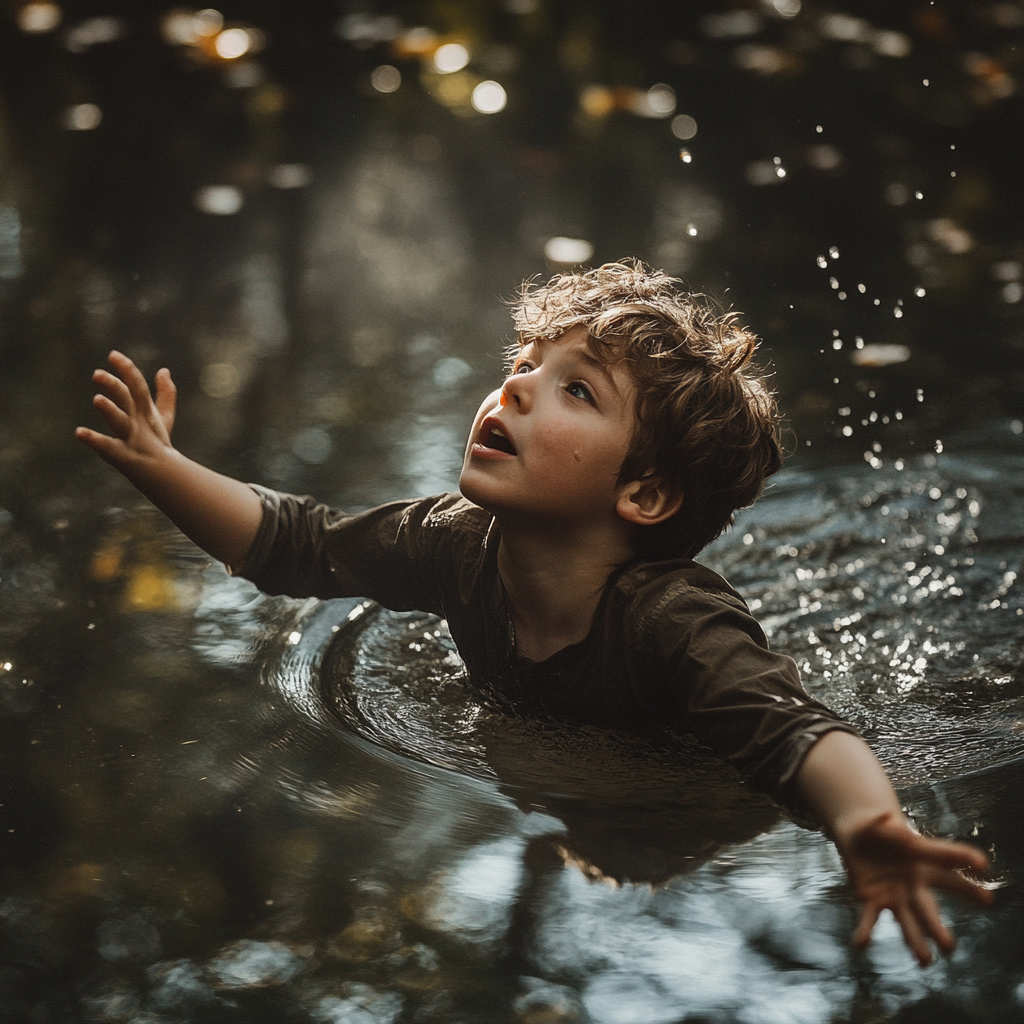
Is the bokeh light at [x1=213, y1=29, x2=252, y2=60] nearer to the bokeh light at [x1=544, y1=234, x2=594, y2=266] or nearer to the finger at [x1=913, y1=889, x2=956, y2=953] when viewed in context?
the bokeh light at [x1=544, y1=234, x2=594, y2=266]

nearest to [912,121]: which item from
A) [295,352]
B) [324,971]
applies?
[295,352]

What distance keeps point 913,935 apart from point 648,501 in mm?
778

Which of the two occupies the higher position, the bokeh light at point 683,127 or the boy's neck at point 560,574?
the boy's neck at point 560,574

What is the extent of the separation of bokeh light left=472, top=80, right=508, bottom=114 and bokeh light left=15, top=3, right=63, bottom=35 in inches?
82.9

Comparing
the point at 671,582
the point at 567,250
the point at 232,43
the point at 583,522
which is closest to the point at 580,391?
the point at 583,522

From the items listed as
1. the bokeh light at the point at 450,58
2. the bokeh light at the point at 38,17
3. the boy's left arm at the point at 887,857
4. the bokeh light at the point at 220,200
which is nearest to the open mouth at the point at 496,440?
the boy's left arm at the point at 887,857

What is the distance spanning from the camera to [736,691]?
1.61 meters

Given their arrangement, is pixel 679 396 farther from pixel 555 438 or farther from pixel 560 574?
pixel 560 574

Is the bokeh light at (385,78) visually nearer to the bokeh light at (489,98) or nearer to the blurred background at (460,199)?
the blurred background at (460,199)

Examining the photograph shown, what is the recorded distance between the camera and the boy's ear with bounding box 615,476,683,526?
1865 millimetres

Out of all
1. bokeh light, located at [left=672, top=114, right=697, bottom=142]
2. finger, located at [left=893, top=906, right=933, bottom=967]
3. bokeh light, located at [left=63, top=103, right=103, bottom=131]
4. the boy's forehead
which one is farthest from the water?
bokeh light, located at [left=672, top=114, right=697, bottom=142]

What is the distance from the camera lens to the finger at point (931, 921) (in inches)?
48.8

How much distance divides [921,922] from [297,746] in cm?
91

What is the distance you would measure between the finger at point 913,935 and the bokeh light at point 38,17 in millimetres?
6229
